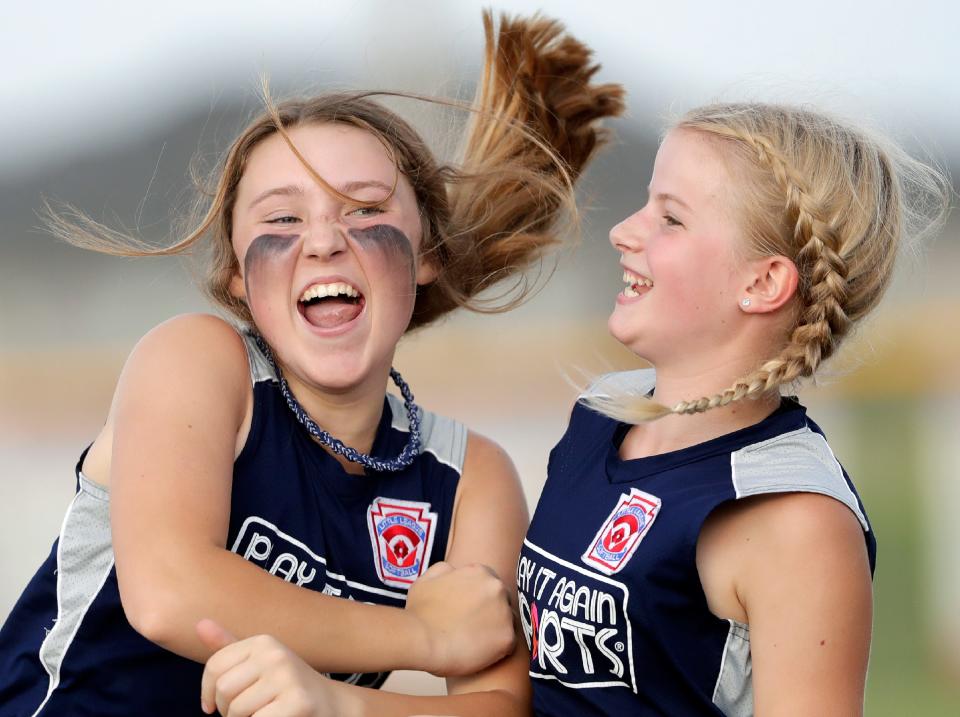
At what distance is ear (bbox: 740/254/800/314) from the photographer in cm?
194

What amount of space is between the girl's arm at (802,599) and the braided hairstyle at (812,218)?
23cm

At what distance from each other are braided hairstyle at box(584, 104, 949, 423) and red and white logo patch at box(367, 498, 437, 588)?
490mm

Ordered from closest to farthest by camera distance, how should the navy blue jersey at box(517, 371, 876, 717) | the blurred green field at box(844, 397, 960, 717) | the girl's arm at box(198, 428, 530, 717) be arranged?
the girl's arm at box(198, 428, 530, 717) < the navy blue jersey at box(517, 371, 876, 717) < the blurred green field at box(844, 397, 960, 717)

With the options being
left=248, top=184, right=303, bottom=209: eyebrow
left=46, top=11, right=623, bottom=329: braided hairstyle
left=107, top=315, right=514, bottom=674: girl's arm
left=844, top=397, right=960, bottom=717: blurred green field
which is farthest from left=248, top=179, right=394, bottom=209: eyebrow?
left=844, top=397, right=960, bottom=717: blurred green field

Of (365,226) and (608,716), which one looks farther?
(365,226)

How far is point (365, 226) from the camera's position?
229 cm

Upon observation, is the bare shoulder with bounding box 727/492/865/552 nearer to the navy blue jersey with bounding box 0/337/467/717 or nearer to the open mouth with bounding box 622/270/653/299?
the open mouth with bounding box 622/270/653/299

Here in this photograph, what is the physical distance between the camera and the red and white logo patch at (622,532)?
190 cm

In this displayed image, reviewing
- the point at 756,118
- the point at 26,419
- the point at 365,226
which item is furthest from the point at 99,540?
the point at 26,419

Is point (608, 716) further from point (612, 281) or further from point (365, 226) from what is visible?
point (612, 281)

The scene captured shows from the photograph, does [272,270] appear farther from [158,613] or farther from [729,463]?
[729,463]

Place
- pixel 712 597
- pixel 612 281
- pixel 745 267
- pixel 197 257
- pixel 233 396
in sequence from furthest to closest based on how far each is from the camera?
pixel 612 281, pixel 197 257, pixel 233 396, pixel 745 267, pixel 712 597

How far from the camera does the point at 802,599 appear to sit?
66.2 inches

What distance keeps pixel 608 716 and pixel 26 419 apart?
1210 centimetres
